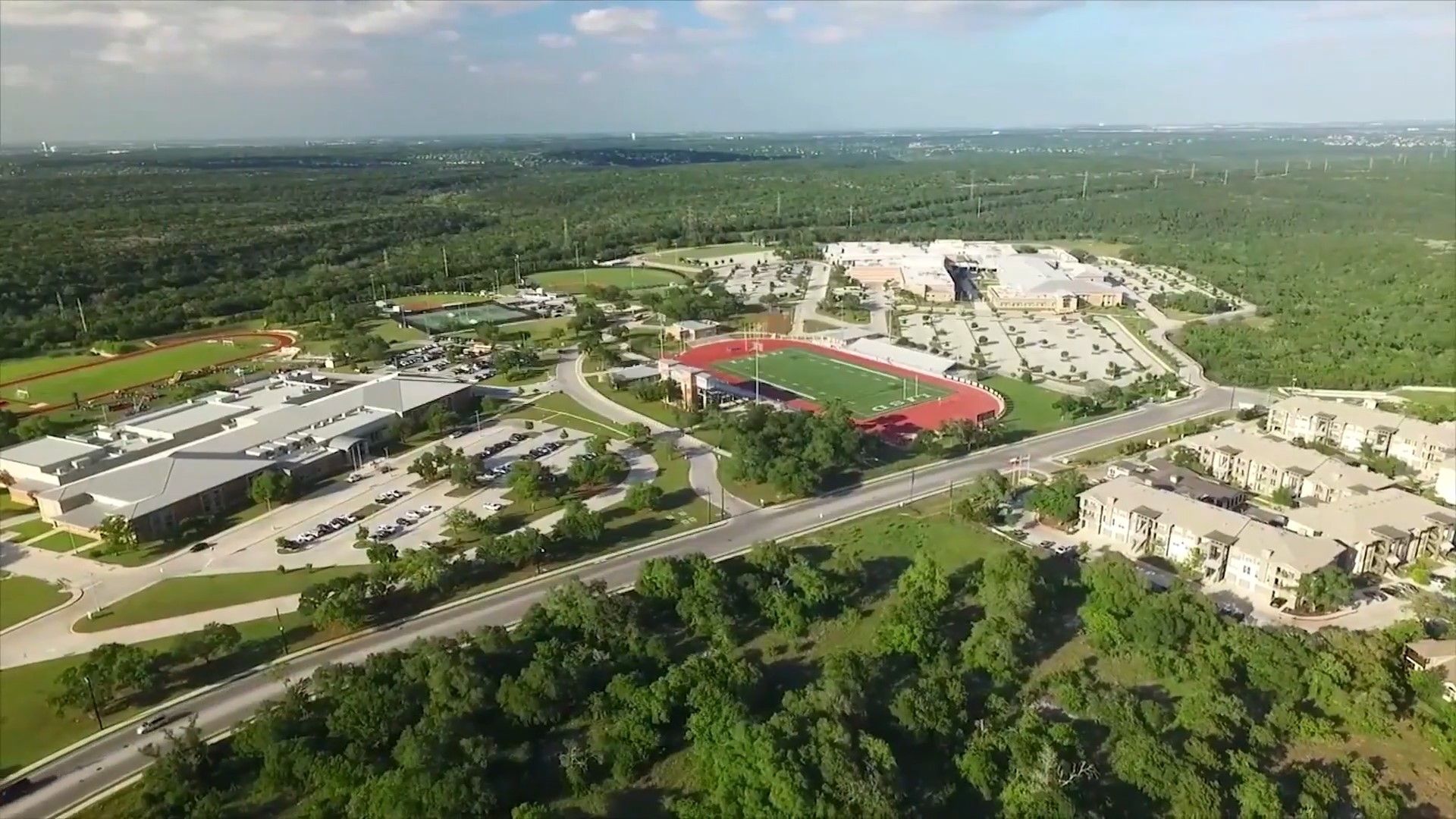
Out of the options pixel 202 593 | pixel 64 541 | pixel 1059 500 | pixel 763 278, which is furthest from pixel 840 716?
pixel 763 278

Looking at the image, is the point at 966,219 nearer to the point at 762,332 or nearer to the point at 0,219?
the point at 762,332

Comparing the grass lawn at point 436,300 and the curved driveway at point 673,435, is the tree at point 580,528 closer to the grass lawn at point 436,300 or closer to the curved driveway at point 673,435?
the curved driveway at point 673,435

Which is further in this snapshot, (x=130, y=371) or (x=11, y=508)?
(x=130, y=371)

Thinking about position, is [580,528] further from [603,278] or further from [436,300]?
[603,278]

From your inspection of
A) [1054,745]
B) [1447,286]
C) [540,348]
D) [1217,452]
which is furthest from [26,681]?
[1447,286]

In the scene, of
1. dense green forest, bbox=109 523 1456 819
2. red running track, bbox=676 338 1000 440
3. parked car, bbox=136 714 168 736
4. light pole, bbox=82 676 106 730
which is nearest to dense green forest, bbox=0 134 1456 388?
red running track, bbox=676 338 1000 440

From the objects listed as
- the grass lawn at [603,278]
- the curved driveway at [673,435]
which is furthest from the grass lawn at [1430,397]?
the grass lawn at [603,278]
